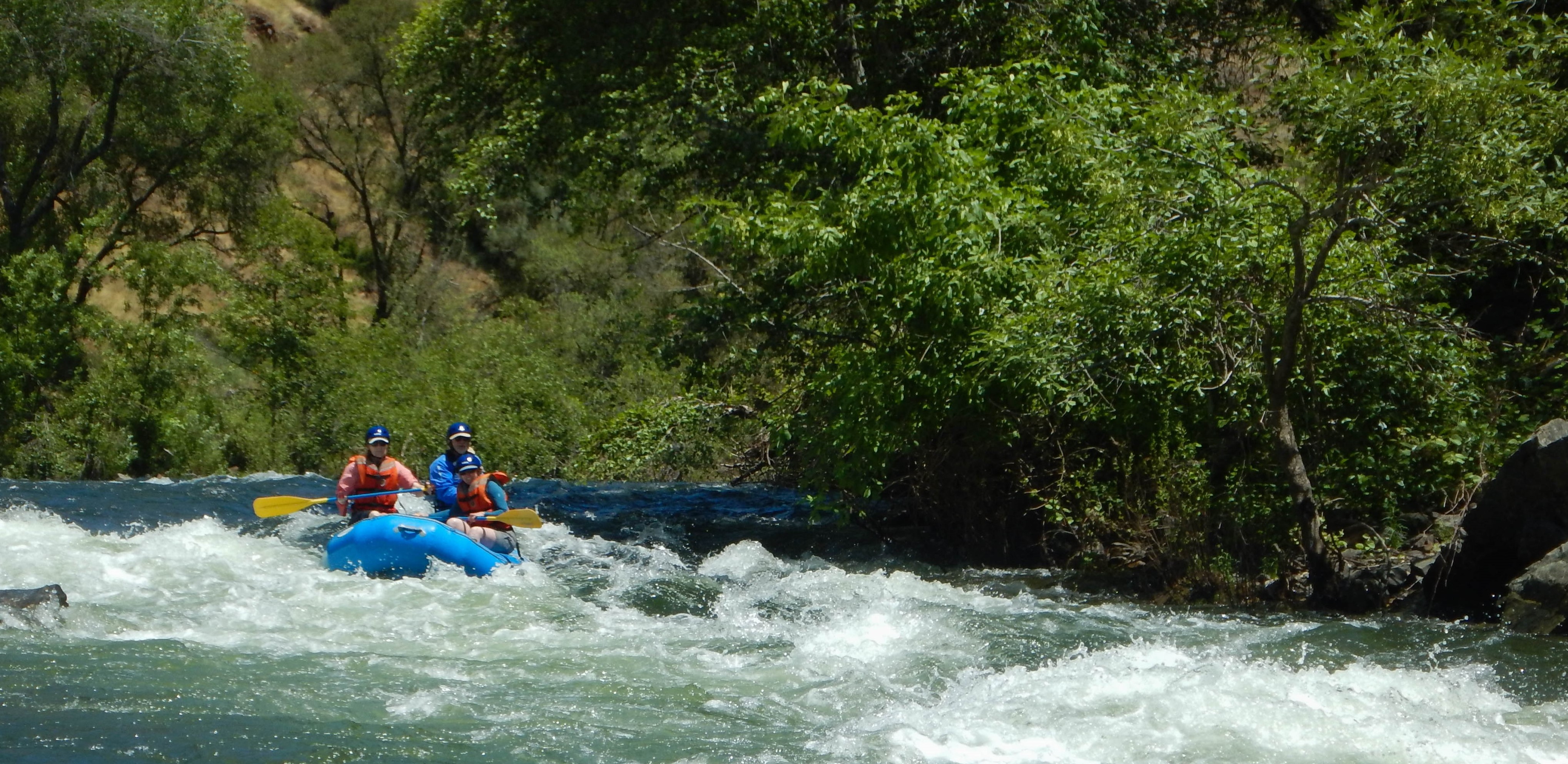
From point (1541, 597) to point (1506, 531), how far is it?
65 cm

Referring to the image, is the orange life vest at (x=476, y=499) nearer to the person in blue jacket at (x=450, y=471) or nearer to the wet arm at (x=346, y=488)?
the person in blue jacket at (x=450, y=471)

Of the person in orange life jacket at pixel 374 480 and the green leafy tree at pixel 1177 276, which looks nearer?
the green leafy tree at pixel 1177 276

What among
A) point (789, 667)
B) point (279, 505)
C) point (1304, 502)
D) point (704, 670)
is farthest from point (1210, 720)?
point (279, 505)

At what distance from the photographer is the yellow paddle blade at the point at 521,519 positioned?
1091 centimetres

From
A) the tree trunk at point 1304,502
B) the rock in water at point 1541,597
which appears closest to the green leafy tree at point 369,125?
the tree trunk at point 1304,502

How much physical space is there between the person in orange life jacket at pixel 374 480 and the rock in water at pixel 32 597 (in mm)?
3276

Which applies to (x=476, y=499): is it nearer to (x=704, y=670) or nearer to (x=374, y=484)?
(x=374, y=484)

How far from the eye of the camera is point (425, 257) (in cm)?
3691

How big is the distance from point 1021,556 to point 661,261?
21990mm

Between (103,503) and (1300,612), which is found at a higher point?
(1300,612)

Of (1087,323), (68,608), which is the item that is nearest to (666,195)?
(1087,323)

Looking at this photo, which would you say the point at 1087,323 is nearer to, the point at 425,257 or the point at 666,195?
the point at 666,195

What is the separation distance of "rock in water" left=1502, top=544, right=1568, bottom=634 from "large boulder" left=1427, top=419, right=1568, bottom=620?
219mm

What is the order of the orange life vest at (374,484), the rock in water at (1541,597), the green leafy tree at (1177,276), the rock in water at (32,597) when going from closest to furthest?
the rock in water at (32,597) < the rock in water at (1541,597) < the green leafy tree at (1177,276) < the orange life vest at (374,484)
